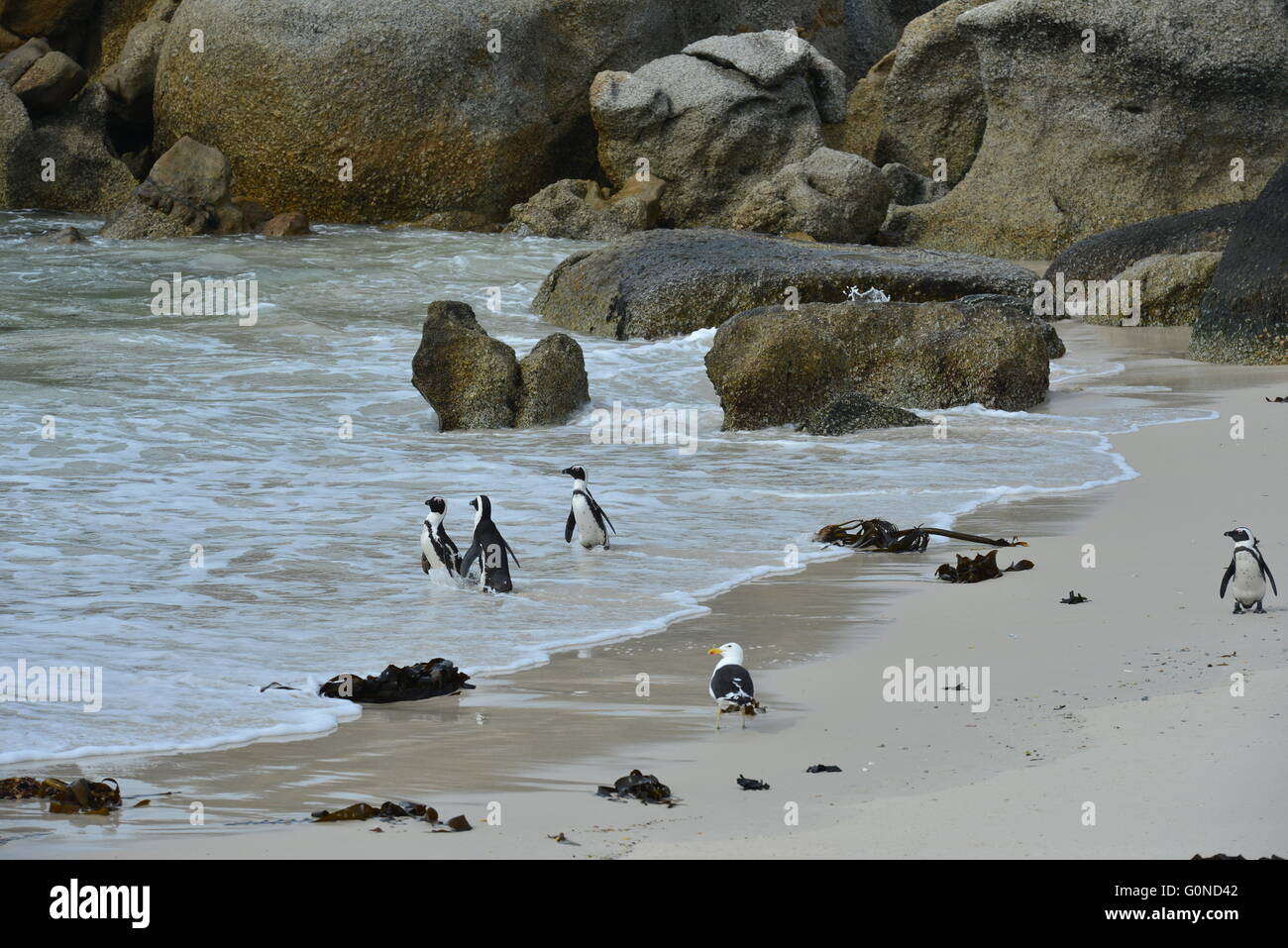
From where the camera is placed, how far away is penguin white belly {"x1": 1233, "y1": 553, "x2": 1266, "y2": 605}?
4711 mm

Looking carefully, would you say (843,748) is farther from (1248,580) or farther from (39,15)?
(39,15)

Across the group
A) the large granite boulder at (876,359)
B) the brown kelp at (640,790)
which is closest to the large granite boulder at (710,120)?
the large granite boulder at (876,359)

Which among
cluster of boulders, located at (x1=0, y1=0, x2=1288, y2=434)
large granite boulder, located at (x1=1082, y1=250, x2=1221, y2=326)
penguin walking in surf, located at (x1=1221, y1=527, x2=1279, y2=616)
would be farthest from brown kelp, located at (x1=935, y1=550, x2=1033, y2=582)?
large granite boulder, located at (x1=1082, y1=250, x2=1221, y2=326)

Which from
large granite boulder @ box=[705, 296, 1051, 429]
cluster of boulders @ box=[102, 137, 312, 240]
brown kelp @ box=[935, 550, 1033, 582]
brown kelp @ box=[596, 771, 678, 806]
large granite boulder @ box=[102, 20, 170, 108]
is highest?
large granite boulder @ box=[102, 20, 170, 108]

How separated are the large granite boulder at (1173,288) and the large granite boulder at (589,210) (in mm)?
6764

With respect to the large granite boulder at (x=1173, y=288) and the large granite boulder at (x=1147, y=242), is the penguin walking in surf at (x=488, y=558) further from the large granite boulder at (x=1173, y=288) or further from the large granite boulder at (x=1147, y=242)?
the large granite boulder at (x=1147, y=242)

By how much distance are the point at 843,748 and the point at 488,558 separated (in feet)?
7.21

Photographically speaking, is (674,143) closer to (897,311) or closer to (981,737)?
(897,311)

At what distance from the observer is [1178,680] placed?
4.07 m

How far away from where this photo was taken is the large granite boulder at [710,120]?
18828 millimetres

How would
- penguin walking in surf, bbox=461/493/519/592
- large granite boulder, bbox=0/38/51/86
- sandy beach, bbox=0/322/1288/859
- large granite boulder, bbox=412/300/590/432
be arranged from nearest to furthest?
sandy beach, bbox=0/322/1288/859 < penguin walking in surf, bbox=461/493/519/592 < large granite boulder, bbox=412/300/590/432 < large granite boulder, bbox=0/38/51/86

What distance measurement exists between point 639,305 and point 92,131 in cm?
1080

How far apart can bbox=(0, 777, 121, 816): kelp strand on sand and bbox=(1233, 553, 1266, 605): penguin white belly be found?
125 inches

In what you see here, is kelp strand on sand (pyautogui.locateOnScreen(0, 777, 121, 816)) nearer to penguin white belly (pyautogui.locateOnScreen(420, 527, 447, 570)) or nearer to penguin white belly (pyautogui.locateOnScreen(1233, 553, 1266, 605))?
penguin white belly (pyautogui.locateOnScreen(420, 527, 447, 570))
